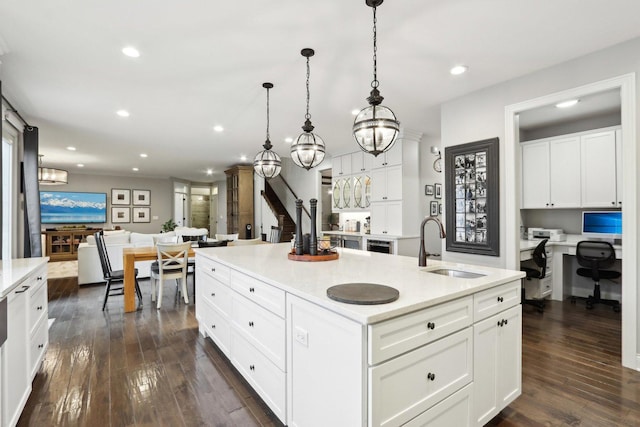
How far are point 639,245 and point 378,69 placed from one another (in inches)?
105

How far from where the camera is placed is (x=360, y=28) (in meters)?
2.36

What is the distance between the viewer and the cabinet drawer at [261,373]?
1.78m

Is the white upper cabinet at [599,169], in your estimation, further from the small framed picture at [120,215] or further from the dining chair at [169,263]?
the small framed picture at [120,215]

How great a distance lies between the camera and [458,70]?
309cm

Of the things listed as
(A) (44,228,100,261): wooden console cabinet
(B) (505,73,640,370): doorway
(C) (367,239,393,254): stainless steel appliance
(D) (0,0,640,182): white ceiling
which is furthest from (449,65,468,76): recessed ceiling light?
(A) (44,228,100,261): wooden console cabinet

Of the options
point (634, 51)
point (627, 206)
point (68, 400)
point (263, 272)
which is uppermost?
point (634, 51)

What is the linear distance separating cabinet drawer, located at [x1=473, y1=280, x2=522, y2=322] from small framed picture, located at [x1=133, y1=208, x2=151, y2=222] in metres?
11.7

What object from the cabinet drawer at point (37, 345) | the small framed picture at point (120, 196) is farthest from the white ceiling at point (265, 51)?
the small framed picture at point (120, 196)

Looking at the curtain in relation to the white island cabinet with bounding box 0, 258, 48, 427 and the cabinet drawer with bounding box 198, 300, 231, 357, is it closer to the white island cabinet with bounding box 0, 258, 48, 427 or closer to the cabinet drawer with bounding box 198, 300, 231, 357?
Answer: the white island cabinet with bounding box 0, 258, 48, 427

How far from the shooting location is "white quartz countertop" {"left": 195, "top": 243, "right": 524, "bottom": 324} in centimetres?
132

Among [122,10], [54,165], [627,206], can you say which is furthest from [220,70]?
[54,165]

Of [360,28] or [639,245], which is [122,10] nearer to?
[360,28]

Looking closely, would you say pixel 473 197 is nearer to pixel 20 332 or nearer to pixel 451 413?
pixel 451 413

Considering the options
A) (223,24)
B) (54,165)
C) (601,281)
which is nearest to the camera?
(223,24)
